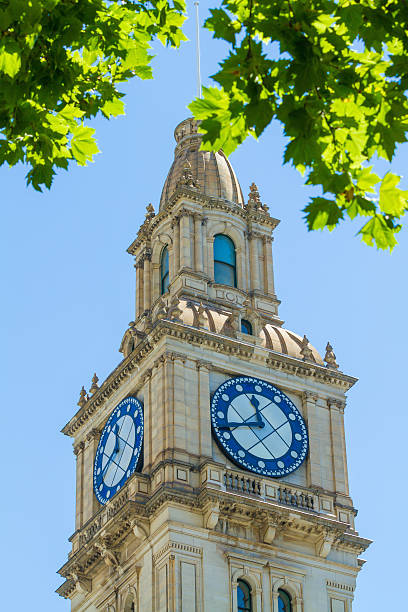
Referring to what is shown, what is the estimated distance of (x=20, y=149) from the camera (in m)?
14.6

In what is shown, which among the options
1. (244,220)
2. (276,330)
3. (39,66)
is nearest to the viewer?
(39,66)

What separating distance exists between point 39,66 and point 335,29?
10.0ft

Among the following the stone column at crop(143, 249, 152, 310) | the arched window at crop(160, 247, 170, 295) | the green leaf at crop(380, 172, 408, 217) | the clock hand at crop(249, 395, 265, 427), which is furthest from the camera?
the arched window at crop(160, 247, 170, 295)

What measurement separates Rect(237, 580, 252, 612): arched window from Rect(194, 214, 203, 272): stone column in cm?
1209

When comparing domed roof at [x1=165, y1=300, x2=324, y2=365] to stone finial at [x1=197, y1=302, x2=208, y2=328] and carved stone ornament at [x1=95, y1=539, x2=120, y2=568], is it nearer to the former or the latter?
stone finial at [x1=197, y1=302, x2=208, y2=328]

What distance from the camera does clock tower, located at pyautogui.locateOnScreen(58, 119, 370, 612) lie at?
137 feet

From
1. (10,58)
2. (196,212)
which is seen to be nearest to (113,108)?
(10,58)

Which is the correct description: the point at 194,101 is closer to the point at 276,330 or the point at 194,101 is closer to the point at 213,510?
the point at 213,510

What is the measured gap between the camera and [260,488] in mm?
43312

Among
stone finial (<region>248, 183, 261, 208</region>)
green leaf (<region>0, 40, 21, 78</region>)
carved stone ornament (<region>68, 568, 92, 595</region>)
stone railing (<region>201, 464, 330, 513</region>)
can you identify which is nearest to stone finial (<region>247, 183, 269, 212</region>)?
stone finial (<region>248, 183, 261, 208</region>)

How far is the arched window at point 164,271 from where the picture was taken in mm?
51188

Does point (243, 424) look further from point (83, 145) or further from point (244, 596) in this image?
point (83, 145)

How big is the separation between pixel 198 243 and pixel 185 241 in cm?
52

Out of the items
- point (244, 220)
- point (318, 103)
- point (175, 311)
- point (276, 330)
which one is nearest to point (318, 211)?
point (318, 103)
